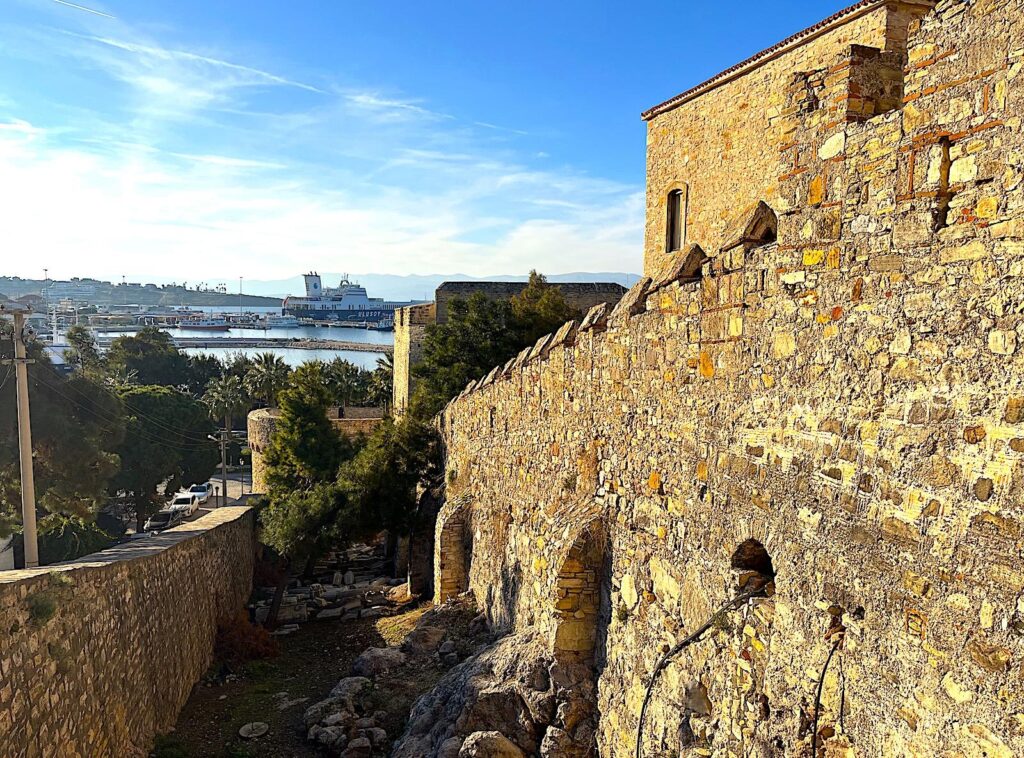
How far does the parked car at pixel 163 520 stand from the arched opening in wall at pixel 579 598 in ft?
75.3

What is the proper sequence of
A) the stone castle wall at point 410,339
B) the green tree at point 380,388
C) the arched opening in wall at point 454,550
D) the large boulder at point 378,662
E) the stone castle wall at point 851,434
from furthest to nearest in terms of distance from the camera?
the green tree at point 380,388 → the stone castle wall at point 410,339 → the arched opening in wall at point 454,550 → the large boulder at point 378,662 → the stone castle wall at point 851,434

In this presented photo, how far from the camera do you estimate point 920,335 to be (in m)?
2.99

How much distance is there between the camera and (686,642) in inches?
187

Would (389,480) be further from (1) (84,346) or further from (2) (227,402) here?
(1) (84,346)

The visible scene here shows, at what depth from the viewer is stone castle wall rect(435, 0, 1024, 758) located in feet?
8.86

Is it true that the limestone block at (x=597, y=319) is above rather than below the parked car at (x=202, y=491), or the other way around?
above

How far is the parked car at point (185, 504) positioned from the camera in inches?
1098

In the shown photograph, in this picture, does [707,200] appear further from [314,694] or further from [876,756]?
[876,756]

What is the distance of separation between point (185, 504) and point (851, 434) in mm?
30238

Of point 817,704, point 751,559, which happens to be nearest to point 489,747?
point 751,559

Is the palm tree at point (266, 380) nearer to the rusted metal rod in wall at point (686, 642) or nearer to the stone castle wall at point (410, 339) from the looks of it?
the stone castle wall at point (410, 339)

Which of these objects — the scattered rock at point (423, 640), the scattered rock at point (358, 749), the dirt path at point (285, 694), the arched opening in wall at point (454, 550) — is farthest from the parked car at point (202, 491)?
the scattered rock at point (358, 749)

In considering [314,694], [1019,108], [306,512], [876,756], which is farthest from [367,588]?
[1019,108]

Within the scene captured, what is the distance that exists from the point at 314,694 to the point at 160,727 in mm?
2154
